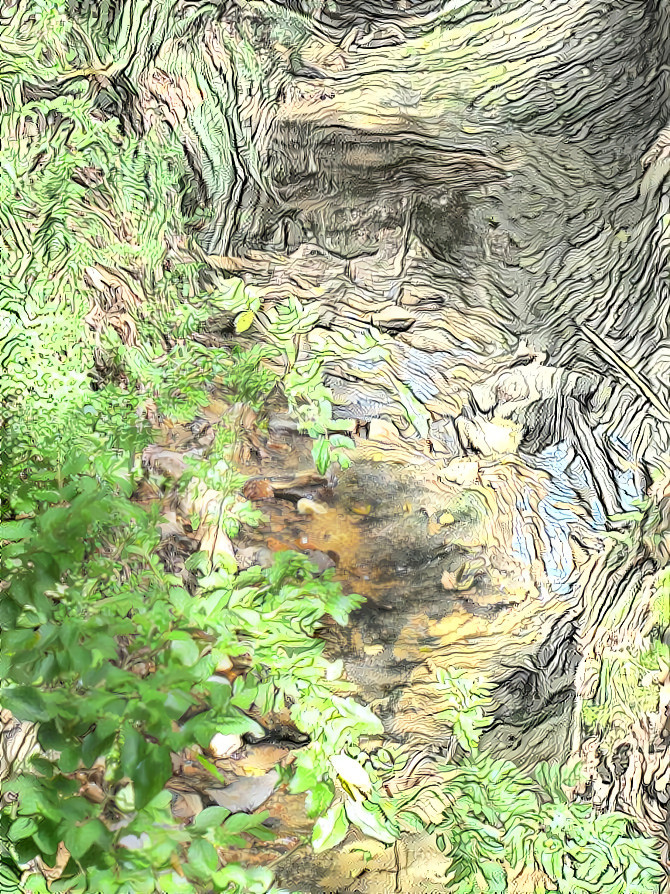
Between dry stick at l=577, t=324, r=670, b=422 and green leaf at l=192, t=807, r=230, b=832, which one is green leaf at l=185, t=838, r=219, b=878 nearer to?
green leaf at l=192, t=807, r=230, b=832

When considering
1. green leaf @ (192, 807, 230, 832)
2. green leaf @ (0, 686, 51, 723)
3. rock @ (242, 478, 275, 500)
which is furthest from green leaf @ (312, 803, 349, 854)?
rock @ (242, 478, 275, 500)

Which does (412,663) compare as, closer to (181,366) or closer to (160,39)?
(181,366)

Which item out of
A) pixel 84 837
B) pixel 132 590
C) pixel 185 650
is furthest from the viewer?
pixel 132 590

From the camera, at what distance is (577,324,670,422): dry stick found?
3.56ft

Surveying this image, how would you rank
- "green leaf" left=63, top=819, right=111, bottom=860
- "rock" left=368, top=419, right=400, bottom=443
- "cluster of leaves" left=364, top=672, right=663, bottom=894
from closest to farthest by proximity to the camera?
"green leaf" left=63, top=819, right=111, bottom=860, "cluster of leaves" left=364, top=672, right=663, bottom=894, "rock" left=368, top=419, right=400, bottom=443

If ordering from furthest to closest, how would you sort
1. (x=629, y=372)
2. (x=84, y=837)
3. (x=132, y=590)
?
(x=629, y=372), (x=132, y=590), (x=84, y=837)

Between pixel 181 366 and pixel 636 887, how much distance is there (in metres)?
1.15

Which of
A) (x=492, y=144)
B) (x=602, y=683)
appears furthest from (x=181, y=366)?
(x=602, y=683)

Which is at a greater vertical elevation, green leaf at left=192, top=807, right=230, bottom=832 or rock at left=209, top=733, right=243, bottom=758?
green leaf at left=192, top=807, right=230, bottom=832

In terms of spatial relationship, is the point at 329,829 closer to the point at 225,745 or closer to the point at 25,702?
the point at 225,745

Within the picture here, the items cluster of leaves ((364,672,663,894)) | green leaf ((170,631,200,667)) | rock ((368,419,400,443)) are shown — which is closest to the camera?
green leaf ((170,631,200,667))

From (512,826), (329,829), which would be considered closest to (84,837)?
(329,829)

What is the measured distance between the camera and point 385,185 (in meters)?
1.12

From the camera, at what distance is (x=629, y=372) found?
1.10m
